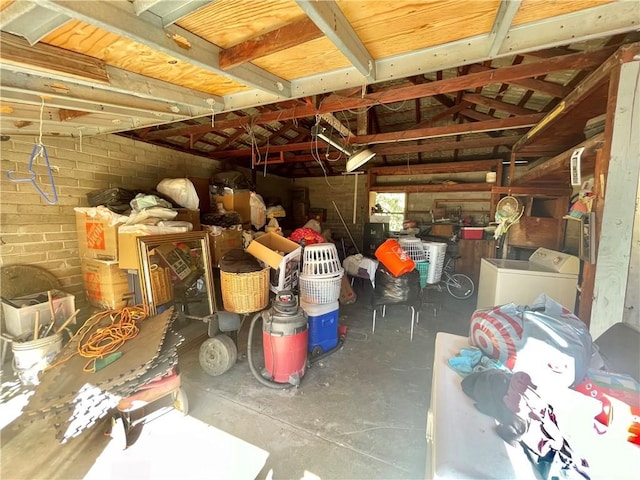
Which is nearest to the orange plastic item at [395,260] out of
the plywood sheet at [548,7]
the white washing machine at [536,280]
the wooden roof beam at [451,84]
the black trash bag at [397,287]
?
the black trash bag at [397,287]

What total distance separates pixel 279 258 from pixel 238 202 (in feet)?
7.96

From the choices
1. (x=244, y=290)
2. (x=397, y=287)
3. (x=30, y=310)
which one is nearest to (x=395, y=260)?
(x=397, y=287)

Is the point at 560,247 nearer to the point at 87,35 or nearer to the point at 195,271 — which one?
the point at 195,271

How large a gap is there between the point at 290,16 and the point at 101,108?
1.57 m

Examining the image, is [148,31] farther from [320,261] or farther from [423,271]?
[423,271]

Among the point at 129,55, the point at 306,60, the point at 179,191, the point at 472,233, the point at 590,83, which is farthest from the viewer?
the point at 472,233

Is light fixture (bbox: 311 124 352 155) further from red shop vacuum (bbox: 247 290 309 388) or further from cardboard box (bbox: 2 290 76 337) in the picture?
cardboard box (bbox: 2 290 76 337)

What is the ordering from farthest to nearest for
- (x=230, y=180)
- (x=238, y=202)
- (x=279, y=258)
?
(x=230, y=180) → (x=238, y=202) → (x=279, y=258)

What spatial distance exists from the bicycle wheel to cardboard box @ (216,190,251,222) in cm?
400

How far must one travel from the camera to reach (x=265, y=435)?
1.73 metres

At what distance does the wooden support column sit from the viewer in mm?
1419

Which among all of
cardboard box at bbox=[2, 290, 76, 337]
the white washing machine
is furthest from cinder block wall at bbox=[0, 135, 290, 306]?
the white washing machine

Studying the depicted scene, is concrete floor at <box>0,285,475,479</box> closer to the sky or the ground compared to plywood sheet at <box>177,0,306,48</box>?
closer to the ground

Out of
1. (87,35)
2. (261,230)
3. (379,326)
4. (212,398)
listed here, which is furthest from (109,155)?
(379,326)
